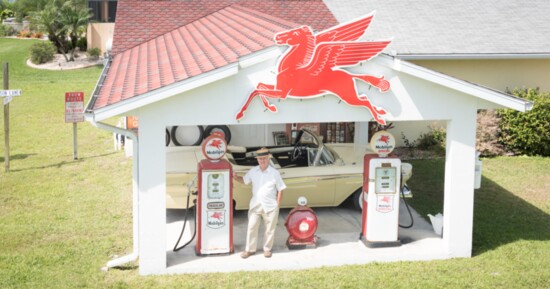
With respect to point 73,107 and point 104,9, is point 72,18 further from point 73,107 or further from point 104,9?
point 73,107

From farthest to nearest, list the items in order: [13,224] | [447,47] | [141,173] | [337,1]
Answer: [337,1]
[447,47]
[13,224]
[141,173]

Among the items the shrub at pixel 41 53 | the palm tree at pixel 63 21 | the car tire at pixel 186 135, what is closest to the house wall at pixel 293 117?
the car tire at pixel 186 135

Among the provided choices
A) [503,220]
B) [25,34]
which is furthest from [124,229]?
[25,34]

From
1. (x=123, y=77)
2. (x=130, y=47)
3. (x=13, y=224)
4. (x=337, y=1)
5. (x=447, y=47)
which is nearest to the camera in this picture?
(x=123, y=77)

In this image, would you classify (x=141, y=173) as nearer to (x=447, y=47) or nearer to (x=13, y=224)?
(x=13, y=224)

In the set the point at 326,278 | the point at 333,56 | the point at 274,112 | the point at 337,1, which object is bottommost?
the point at 326,278

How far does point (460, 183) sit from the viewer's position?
400 inches

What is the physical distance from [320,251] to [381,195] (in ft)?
4.06

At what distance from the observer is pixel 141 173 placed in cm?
924

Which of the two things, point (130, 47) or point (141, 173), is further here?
point (130, 47)

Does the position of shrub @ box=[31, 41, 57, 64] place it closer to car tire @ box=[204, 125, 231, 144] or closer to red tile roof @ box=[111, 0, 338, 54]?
red tile roof @ box=[111, 0, 338, 54]

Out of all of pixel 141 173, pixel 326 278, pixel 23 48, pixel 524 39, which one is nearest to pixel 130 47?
pixel 141 173

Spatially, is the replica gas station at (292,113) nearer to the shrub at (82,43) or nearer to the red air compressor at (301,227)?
the red air compressor at (301,227)

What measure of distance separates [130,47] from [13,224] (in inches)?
182
